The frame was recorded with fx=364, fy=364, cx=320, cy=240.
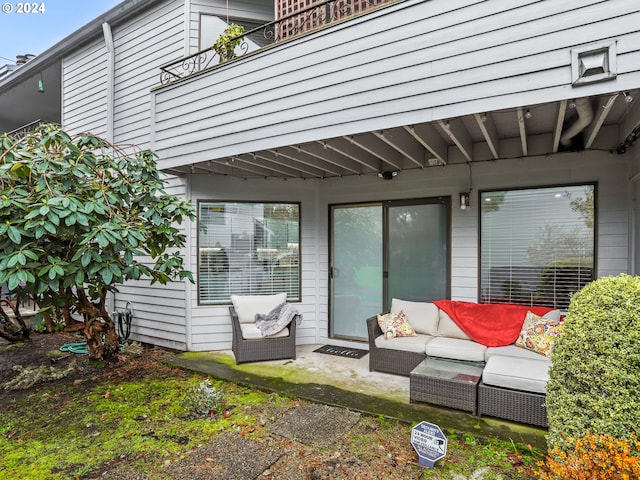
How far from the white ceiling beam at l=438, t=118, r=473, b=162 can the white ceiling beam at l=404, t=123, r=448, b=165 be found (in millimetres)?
207

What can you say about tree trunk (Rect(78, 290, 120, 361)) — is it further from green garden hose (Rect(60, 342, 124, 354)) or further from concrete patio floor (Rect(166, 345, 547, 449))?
concrete patio floor (Rect(166, 345, 547, 449))

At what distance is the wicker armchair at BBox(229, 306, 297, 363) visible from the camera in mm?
4766

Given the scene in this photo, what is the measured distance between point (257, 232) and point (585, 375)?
179 inches

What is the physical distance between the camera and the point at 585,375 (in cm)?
198

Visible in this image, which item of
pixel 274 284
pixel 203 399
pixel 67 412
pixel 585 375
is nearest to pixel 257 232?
pixel 274 284

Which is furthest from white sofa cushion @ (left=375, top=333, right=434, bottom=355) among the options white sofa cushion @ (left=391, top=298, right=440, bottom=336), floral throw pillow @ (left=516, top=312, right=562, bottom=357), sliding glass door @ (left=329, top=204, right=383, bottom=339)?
sliding glass door @ (left=329, top=204, right=383, bottom=339)

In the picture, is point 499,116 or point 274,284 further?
point 274,284

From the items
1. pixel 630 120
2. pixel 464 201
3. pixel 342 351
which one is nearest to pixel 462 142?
pixel 464 201

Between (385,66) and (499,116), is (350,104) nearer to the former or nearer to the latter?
(385,66)

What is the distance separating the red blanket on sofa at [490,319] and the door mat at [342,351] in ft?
4.65

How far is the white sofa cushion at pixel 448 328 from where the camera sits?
4324 millimetres

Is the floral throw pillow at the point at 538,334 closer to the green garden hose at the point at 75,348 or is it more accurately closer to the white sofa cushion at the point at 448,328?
the white sofa cushion at the point at 448,328

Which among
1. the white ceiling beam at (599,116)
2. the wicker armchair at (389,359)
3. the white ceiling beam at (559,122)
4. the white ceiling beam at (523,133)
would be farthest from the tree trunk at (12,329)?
the white ceiling beam at (599,116)

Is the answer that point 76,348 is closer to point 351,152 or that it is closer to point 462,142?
point 351,152
